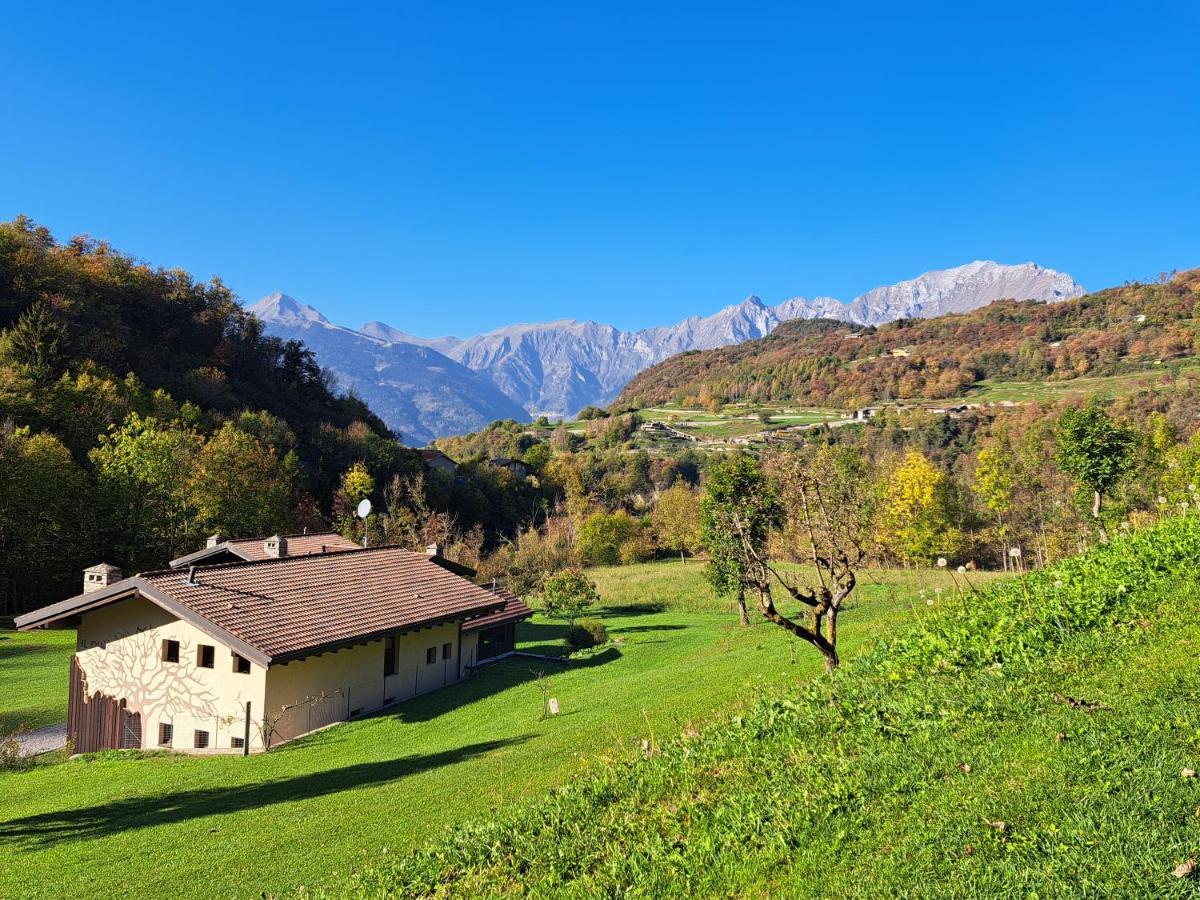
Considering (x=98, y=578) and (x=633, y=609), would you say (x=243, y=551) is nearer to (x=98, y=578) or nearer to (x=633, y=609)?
(x=98, y=578)

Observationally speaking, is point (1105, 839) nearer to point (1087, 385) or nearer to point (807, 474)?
point (807, 474)

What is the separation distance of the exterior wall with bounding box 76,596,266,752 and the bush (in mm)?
15608

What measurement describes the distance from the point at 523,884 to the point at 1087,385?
364ft

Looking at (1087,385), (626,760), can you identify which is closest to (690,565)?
(626,760)

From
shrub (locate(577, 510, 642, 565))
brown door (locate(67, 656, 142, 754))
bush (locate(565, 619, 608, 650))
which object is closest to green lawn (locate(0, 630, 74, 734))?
brown door (locate(67, 656, 142, 754))

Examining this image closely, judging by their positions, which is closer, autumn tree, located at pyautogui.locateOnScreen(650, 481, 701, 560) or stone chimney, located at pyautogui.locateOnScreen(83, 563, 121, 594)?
stone chimney, located at pyautogui.locateOnScreen(83, 563, 121, 594)

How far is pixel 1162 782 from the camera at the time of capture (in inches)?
181

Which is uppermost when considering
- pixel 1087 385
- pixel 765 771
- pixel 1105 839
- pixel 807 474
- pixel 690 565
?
pixel 1087 385

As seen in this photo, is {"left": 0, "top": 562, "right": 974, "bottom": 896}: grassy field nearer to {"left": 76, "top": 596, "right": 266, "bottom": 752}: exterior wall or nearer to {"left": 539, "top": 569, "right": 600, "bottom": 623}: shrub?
{"left": 76, "top": 596, "right": 266, "bottom": 752}: exterior wall

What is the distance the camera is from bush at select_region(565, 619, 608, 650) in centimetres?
3052

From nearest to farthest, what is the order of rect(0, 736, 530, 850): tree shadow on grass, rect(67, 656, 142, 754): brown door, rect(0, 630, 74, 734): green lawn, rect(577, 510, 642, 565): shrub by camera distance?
rect(0, 736, 530, 850): tree shadow on grass, rect(67, 656, 142, 754): brown door, rect(0, 630, 74, 734): green lawn, rect(577, 510, 642, 565): shrub

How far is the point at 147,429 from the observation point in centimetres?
4378

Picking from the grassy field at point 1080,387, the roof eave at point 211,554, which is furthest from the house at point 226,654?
the grassy field at point 1080,387

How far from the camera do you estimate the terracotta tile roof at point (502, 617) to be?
86.5 feet
